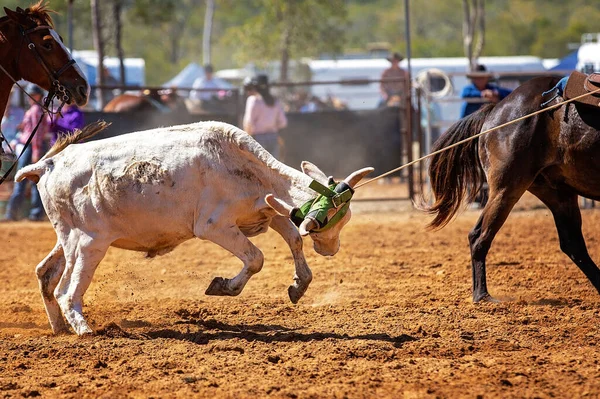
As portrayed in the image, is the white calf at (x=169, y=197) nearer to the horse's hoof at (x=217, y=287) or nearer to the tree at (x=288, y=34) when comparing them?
the horse's hoof at (x=217, y=287)

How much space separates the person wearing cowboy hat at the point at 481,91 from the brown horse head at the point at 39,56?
604cm

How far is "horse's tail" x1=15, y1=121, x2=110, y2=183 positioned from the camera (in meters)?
6.55

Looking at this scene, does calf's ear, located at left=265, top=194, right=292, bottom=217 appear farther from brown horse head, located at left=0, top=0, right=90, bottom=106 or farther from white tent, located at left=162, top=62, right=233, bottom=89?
white tent, located at left=162, top=62, right=233, bottom=89

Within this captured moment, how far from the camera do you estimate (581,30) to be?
159ft

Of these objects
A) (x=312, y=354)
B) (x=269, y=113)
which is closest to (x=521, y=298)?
(x=312, y=354)

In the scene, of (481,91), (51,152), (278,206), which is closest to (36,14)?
(51,152)

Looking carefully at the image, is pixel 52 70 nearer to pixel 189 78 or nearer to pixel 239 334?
pixel 239 334

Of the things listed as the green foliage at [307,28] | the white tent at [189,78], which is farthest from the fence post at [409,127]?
the white tent at [189,78]

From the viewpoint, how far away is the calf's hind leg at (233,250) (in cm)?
613

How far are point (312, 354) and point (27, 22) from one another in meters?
3.56

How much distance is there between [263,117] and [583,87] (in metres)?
7.88

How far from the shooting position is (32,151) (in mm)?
13297

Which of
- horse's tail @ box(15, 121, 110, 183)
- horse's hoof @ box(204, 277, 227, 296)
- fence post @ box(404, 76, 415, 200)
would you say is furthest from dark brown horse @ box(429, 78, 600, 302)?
fence post @ box(404, 76, 415, 200)

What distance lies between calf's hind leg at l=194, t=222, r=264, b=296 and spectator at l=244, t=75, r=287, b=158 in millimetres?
7880
